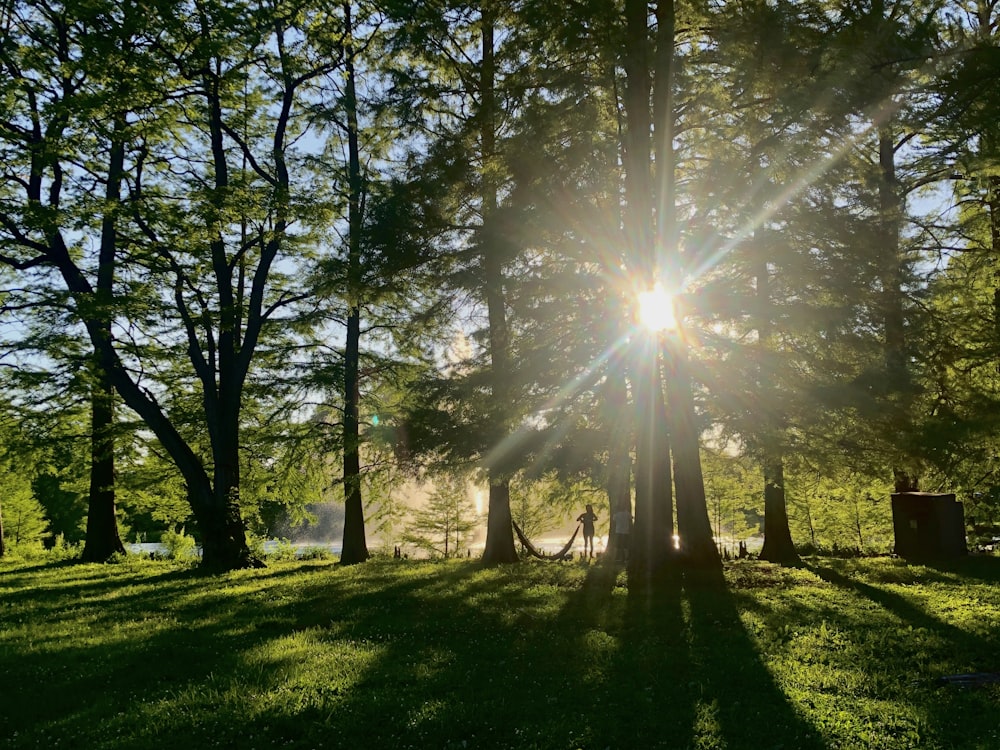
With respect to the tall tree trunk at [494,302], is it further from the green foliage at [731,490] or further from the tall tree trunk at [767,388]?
the green foliage at [731,490]

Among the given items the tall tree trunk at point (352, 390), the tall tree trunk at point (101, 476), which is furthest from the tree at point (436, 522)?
the tall tree trunk at point (101, 476)

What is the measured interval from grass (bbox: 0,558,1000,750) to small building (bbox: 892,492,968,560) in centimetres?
414

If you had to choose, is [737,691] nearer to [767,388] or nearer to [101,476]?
[767,388]

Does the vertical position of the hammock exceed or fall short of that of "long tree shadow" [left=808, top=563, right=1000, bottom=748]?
it falls short

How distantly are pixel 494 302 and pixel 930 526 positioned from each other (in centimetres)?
1161

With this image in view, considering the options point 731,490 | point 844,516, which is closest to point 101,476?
point 731,490

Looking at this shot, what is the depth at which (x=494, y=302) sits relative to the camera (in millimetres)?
13703

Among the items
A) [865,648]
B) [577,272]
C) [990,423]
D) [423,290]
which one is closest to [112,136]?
[423,290]

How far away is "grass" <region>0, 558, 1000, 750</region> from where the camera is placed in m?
5.00

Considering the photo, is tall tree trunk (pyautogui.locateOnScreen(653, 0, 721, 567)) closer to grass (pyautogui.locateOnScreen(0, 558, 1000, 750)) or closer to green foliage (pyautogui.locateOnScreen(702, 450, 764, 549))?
grass (pyautogui.locateOnScreen(0, 558, 1000, 750))

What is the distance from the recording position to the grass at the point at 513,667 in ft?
16.4

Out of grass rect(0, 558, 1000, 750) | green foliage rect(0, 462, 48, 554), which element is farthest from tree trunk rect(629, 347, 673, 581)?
green foliage rect(0, 462, 48, 554)

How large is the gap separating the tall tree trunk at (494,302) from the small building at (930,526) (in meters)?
9.46

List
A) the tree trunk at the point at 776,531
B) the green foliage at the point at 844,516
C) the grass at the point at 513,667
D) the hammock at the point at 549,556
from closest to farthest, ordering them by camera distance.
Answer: the grass at the point at 513,667, the tree trunk at the point at 776,531, the hammock at the point at 549,556, the green foliage at the point at 844,516
